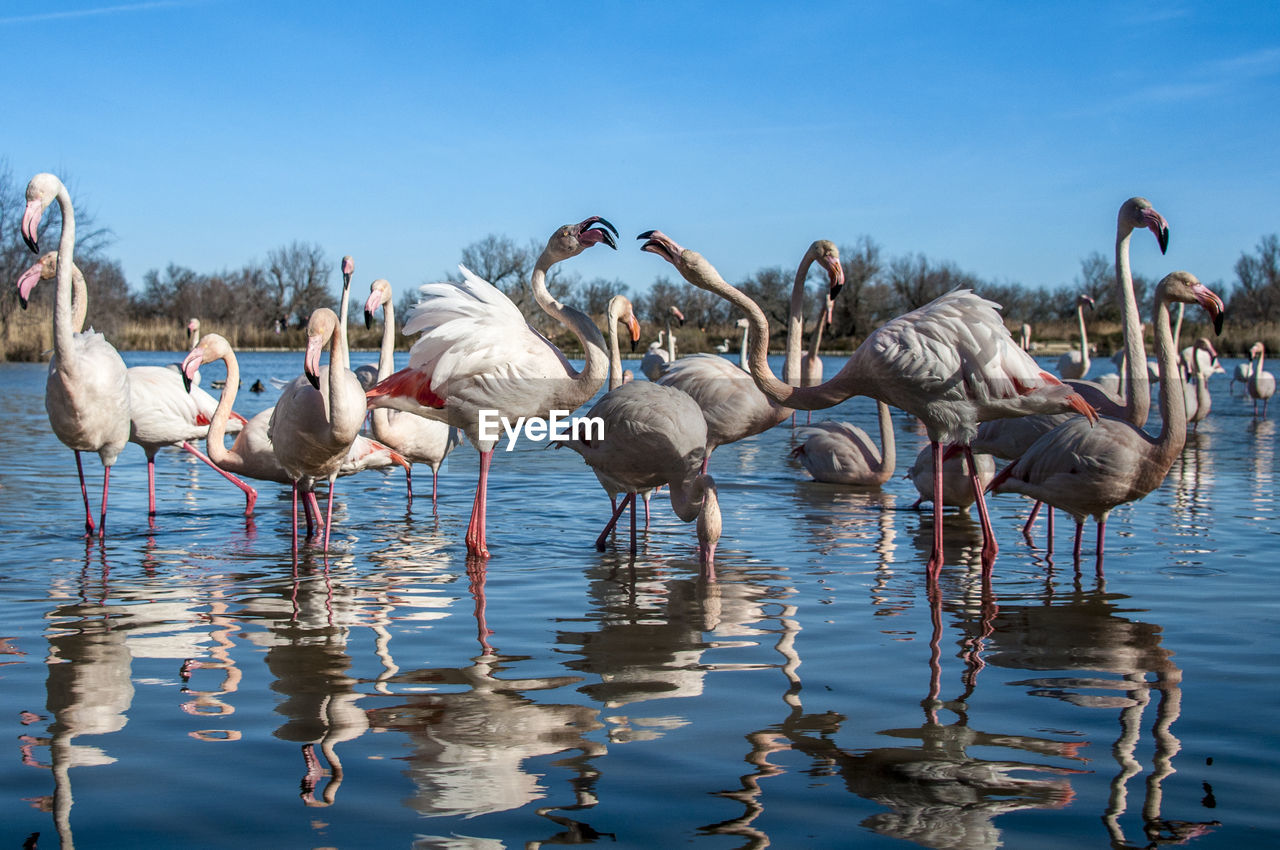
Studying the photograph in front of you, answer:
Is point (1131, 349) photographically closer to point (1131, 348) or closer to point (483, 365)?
point (1131, 348)

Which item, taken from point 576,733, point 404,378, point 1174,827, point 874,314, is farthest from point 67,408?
point 874,314

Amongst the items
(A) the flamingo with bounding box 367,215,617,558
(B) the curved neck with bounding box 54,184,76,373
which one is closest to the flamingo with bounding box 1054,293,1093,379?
(A) the flamingo with bounding box 367,215,617,558

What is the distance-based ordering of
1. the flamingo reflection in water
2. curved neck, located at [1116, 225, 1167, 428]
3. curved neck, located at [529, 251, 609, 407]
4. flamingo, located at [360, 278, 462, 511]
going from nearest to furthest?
the flamingo reflection in water < curved neck, located at [1116, 225, 1167, 428] < curved neck, located at [529, 251, 609, 407] < flamingo, located at [360, 278, 462, 511]

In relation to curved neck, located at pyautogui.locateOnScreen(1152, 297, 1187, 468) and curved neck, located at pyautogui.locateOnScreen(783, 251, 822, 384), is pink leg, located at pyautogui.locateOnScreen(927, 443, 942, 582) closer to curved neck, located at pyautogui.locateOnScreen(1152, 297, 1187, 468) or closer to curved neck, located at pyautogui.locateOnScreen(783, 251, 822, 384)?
curved neck, located at pyautogui.locateOnScreen(1152, 297, 1187, 468)

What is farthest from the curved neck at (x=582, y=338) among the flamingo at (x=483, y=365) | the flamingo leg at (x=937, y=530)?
the flamingo leg at (x=937, y=530)

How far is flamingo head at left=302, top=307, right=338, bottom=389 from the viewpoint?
574 cm

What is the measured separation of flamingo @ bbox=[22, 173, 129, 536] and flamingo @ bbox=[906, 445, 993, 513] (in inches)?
221

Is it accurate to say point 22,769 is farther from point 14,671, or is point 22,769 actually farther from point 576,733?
point 576,733

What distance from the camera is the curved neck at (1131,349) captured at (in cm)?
618

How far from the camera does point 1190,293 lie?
6.07m

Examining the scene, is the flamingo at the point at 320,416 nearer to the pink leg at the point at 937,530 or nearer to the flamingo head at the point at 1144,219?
the pink leg at the point at 937,530

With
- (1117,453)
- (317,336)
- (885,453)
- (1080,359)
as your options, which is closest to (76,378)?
(317,336)

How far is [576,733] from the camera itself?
3334 millimetres

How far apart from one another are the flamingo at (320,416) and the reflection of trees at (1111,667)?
3.75 m
